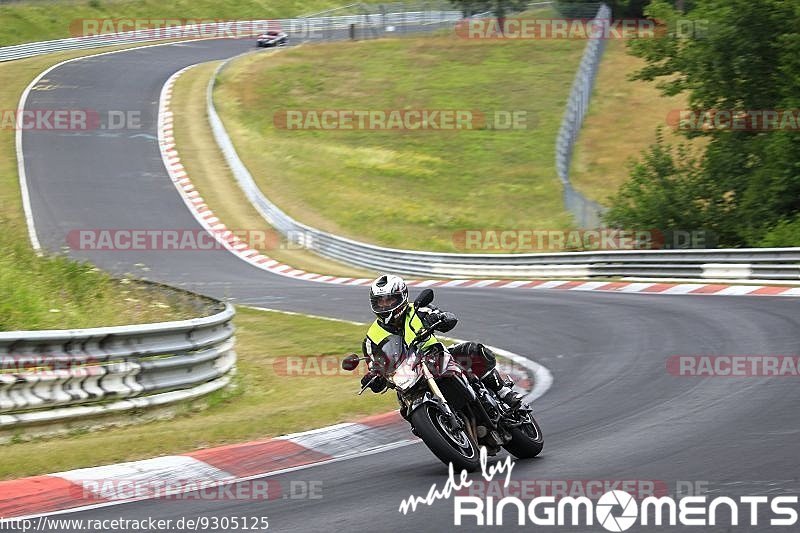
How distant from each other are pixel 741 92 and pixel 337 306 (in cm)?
1174

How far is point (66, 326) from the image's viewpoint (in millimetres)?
11789

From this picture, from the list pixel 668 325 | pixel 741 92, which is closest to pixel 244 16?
pixel 741 92

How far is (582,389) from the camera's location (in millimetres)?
11328

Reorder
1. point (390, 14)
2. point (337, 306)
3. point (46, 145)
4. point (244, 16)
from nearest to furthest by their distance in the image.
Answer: point (337, 306)
point (46, 145)
point (390, 14)
point (244, 16)

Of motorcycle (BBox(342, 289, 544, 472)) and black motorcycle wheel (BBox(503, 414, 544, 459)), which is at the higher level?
motorcycle (BBox(342, 289, 544, 472))

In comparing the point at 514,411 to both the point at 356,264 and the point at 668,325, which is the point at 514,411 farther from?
the point at 356,264

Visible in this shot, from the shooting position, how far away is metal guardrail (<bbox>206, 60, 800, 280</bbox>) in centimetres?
2094

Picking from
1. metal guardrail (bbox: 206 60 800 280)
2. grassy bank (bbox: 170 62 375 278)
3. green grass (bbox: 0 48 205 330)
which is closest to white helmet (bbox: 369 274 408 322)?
green grass (bbox: 0 48 205 330)

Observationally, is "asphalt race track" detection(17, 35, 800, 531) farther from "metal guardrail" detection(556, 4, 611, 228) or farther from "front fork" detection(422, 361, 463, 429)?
"metal guardrail" detection(556, 4, 611, 228)

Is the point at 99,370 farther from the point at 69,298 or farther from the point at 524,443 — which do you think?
the point at 524,443

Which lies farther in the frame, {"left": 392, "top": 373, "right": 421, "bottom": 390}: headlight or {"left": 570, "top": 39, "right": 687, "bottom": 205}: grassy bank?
{"left": 570, "top": 39, "right": 687, "bottom": 205}: grassy bank

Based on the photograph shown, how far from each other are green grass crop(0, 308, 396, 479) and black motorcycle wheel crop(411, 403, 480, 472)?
8.88 feet

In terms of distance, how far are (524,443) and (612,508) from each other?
5.69 feet

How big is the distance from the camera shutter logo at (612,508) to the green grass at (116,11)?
55.5 meters
